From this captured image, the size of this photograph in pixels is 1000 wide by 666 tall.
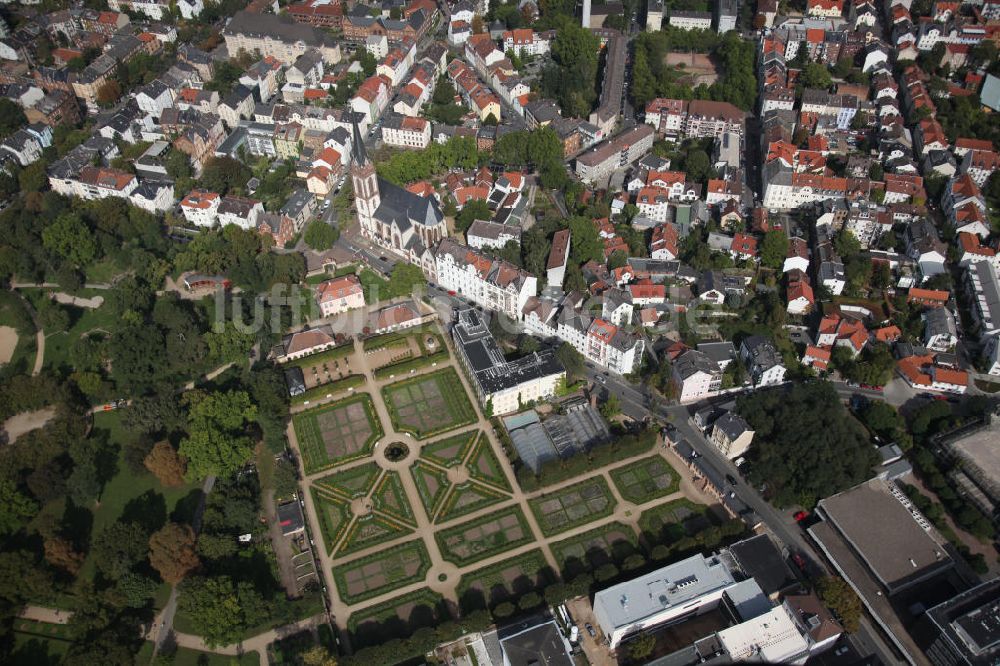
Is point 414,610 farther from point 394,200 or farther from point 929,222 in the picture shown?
point 929,222

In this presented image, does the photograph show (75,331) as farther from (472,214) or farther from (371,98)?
(371,98)

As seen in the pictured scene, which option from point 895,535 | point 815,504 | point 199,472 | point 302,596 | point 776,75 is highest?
point 776,75

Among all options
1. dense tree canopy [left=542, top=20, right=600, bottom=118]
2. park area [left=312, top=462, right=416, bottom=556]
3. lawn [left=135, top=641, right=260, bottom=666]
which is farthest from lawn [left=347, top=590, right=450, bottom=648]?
dense tree canopy [left=542, top=20, right=600, bottom=118]

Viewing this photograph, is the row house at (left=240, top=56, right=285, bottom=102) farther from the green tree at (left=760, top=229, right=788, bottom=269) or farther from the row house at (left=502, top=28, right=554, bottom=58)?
the green tree at (left=760, top=229, right=788, bottom=269)

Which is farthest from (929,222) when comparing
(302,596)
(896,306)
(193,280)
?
(193,280)

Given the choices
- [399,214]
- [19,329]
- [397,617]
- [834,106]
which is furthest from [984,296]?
[19,329]

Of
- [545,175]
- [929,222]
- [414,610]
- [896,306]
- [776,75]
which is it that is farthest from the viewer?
[776,75]
